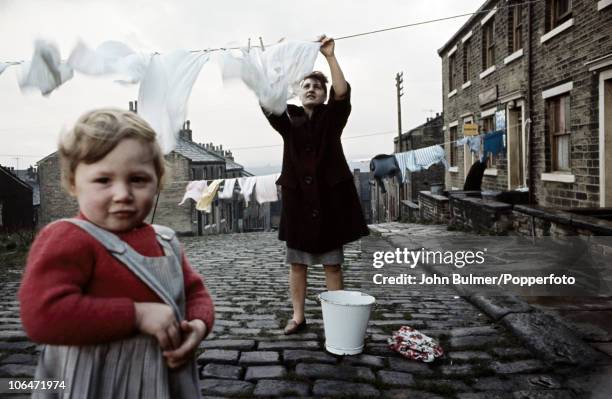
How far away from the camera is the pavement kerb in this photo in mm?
3277

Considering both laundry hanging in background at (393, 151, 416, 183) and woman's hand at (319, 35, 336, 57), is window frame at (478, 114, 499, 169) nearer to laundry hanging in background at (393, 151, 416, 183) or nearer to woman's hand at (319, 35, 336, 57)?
laundry hanging in background at (393, 151, 416, 183)

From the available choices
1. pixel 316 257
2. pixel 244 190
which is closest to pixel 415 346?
pixel 316 257

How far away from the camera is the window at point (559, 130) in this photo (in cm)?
1107

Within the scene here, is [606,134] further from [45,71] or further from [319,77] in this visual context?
[45,71]

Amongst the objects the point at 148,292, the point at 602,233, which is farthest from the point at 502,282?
the point at 148,292

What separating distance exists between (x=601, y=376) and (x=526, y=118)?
1091 cm

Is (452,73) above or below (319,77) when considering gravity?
above

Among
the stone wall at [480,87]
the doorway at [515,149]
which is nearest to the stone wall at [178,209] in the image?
the stone wall at [480,87]

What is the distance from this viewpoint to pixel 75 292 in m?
1.32

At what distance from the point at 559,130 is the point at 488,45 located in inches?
220

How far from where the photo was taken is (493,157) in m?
15.8

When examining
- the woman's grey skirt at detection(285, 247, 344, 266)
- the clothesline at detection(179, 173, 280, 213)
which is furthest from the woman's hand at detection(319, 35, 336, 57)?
the clothesline at detection(179, 173, 280, 213)

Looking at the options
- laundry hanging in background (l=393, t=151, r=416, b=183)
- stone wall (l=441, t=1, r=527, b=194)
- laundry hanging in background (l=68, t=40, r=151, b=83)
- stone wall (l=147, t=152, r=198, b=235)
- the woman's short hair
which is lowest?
stone wall (l=147, t=152, r=198, b=235)

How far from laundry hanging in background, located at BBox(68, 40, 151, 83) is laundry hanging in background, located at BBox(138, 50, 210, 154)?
0.12 metres
